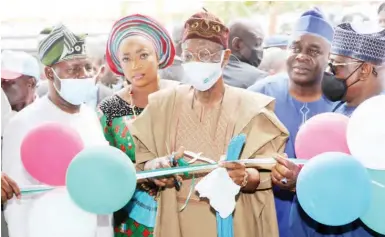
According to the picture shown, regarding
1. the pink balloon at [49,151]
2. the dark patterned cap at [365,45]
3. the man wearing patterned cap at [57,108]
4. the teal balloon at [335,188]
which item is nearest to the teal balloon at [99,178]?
the pink balloon at [49,151]

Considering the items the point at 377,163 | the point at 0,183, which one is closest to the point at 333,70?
the point at 377,163

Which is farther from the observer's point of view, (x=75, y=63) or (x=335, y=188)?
(x=75, y=63)

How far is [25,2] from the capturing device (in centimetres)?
275

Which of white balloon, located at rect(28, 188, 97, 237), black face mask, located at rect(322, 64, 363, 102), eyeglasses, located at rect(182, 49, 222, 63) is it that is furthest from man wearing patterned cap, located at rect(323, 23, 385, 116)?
white balloon, located at rect(28, 188, 97, 237)

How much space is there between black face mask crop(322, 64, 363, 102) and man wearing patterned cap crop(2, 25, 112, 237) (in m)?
1.10

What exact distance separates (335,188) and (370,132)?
267 mm

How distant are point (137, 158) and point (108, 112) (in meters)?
0.37

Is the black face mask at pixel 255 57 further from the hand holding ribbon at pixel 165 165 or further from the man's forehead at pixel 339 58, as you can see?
the hand holding ribbon at pixel 165 165

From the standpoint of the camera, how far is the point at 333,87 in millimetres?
2281

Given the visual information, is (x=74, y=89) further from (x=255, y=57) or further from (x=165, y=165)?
(x=255, y=57)

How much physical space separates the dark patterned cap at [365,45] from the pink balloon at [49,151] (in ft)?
4.29

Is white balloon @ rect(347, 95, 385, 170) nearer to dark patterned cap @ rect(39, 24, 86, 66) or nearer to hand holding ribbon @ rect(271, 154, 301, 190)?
hand holding ribbon @ rect(271, 154, 301, 190)

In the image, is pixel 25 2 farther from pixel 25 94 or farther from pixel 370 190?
pixel 370 190

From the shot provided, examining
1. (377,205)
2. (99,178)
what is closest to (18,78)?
(99,178)
